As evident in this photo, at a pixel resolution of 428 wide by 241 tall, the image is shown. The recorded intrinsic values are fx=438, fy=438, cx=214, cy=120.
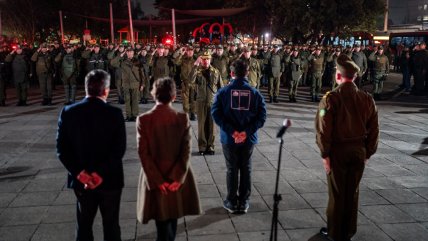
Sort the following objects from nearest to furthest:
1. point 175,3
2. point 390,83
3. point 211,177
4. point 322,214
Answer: point 322,214 < point 211,177 < point 390,83 < point 175,3

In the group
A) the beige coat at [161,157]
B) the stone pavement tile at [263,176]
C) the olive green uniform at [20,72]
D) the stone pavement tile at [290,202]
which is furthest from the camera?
the olive green uniform at [20,72]

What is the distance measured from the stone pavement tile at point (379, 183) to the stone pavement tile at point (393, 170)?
327 mm

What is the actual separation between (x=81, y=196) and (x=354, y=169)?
108 inches

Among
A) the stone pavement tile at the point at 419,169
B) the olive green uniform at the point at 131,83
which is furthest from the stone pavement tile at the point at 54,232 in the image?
the olive green uniform at the point at 131,83

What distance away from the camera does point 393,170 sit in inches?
298

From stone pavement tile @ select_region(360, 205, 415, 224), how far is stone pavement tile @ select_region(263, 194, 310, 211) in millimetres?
769

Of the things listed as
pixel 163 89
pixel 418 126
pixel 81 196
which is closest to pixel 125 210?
pixel 81 196

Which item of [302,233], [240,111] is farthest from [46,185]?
Result: [302,233]

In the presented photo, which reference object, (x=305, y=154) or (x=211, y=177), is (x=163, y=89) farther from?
(x=305, y=154)

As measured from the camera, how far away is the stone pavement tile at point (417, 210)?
547 cm

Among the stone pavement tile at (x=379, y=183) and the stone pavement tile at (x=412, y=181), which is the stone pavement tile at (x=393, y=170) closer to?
the stone pavement tile at (x=412, y=181)

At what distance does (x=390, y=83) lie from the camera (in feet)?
74.9

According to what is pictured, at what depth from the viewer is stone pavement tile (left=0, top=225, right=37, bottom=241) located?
483cm

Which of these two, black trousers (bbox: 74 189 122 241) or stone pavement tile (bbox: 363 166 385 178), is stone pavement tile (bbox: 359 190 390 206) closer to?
stone pavement tile (bbox: 363 166 385 178)
